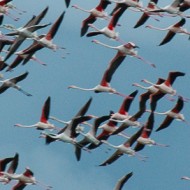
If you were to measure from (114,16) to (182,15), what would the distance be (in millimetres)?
3054

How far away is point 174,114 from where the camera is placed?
202 feet

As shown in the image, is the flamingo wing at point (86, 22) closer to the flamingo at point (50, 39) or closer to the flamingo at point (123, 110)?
the flamingo at point (50, 39)

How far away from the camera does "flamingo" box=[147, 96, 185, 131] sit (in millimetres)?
61312

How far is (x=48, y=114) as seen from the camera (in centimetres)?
6162

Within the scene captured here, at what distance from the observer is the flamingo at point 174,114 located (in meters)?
61.3

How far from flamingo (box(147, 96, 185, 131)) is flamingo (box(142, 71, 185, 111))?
3.49ft

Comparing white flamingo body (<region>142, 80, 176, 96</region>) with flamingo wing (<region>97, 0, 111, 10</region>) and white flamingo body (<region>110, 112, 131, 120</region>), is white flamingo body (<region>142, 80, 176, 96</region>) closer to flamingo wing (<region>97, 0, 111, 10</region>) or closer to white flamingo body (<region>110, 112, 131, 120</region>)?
white flamingo body (<region>110, 112, 131, 120</region>)

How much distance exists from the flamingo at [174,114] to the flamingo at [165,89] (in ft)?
3.49

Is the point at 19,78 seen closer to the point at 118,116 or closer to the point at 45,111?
the point at 45,111

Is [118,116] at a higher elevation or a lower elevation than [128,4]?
lower

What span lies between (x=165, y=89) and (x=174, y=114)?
6.40ft

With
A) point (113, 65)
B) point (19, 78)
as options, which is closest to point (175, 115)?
point (113, 65)

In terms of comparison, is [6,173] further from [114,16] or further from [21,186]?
[114,16]

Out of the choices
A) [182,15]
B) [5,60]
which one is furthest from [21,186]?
[182,15]
